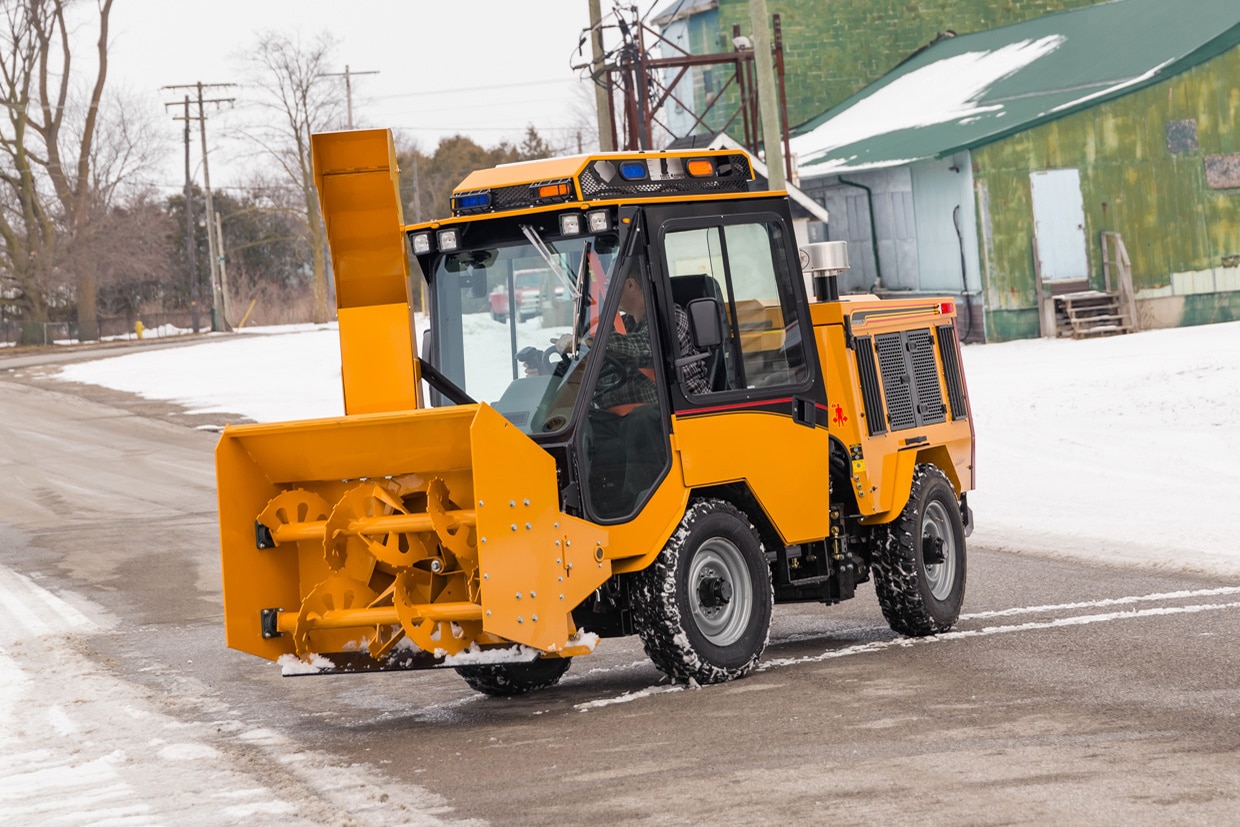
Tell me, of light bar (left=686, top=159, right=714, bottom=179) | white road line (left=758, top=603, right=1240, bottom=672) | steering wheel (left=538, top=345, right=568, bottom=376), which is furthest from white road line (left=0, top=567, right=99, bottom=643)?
light bar (left=686, top=159, right=714, bottom=179)

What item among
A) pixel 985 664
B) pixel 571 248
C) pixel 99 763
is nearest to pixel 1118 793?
pixel 985 664

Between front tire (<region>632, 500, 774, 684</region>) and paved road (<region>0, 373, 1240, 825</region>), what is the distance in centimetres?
16

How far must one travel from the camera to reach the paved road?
6.27 metres

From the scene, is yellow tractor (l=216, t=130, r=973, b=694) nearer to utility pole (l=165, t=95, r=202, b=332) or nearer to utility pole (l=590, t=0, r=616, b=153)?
utility pole (l=590, t=0, r=616, b=153)

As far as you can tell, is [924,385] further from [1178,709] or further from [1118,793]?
[1118,793]

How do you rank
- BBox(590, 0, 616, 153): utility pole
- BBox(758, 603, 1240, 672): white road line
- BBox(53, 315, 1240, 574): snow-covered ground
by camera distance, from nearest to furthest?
BBox(758, 603, 1240, 672): white road line, BBox(53, 315, 1240, 574): snow-covered ground, BBox(590, 0, 616, 153): utility pole

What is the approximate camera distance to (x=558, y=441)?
8.06 metres

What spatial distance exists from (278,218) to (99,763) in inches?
3592

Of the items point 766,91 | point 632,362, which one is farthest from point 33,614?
point 766,91

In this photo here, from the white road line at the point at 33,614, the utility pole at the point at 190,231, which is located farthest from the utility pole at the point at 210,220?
the white road line at the point at 33,614

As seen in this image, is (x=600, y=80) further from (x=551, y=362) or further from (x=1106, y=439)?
(x=551, y=362)

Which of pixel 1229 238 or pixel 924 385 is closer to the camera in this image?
pixel 924 385

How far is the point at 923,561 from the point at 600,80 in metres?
17.9

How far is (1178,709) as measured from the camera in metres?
7.34
